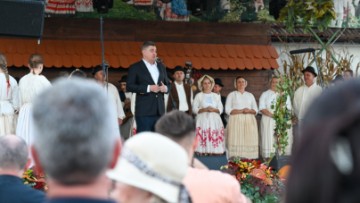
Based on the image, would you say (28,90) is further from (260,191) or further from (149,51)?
(260,191)

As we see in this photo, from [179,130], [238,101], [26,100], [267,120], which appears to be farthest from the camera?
[267,120]

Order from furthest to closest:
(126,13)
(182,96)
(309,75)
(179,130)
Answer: (126,13) < (309,75) < (182,96) < (179,130)

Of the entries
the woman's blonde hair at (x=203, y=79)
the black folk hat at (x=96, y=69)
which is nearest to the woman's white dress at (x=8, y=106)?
the black folk hat at (x=96, y=69)

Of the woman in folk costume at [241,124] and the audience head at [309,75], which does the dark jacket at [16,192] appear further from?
the woman in folk costume at [241,124]

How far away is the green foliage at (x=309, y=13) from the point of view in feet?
33.5

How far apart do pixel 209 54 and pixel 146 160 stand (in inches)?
425

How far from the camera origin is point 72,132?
1.47 m

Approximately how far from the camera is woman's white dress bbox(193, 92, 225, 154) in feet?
39.9

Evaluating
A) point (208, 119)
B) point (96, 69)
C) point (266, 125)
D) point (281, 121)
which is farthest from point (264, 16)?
point (281, 121)

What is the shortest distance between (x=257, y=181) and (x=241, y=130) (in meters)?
5.53

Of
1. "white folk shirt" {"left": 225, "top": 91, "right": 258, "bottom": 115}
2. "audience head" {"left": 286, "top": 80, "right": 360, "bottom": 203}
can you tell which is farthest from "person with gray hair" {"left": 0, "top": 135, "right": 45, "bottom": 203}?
"white folk shirt" {"left": 225, "top": 91, "right": 258, "bottom": 115}

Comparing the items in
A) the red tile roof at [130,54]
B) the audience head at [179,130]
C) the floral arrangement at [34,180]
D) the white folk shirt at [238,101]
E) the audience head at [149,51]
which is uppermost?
the red tile roof at [130,54]

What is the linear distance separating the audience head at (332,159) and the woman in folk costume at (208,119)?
11.0 meters

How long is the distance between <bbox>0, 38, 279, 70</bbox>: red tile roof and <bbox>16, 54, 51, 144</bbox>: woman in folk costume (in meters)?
1.91
